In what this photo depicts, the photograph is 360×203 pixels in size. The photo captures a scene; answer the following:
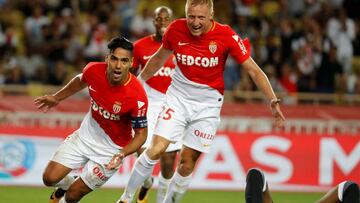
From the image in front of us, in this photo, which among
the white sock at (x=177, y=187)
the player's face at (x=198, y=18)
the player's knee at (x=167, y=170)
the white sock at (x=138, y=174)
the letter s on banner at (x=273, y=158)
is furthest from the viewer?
the letter s on banner at (x=273, y=158)

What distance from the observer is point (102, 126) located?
998 cm

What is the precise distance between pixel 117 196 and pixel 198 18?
4477 millimetres

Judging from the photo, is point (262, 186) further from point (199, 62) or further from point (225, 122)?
point (225, 122)

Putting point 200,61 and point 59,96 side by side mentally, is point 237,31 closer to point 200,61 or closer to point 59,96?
point 200,61

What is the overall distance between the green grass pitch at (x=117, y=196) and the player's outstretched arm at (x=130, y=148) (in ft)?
10.5

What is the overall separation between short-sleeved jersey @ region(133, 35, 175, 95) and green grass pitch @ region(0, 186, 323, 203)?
1.86m

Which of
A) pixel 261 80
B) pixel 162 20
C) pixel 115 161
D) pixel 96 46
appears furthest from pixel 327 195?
pixel 96 46

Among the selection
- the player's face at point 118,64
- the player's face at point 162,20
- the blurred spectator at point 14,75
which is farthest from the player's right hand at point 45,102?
the blurred spectator at point 14,75

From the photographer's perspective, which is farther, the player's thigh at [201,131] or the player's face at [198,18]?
the player's thigh at [201,131]

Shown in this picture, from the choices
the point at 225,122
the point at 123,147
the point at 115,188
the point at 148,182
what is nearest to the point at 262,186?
the point at 123,147

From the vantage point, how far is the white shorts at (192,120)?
10102 millimetres

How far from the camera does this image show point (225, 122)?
16406 millimetres

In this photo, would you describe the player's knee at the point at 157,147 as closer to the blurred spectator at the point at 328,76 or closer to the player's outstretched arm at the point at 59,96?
the player's outstretched arm at the point at 59,96

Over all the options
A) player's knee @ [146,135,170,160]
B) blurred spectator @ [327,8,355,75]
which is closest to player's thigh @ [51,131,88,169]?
player's knee @ [146,135,170,160]
